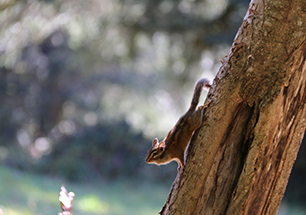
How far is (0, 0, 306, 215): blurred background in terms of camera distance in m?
3.34

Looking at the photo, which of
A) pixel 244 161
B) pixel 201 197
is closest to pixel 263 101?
pixel 244 161

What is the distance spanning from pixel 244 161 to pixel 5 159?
426 centimetres

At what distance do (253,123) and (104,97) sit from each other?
4.19 m

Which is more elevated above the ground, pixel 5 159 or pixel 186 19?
pixel 186 19

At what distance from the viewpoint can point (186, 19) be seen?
3.45m

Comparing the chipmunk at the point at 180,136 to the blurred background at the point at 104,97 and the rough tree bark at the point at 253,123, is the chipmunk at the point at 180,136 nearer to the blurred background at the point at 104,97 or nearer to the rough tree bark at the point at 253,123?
the rough tree bark at the point at 253,123

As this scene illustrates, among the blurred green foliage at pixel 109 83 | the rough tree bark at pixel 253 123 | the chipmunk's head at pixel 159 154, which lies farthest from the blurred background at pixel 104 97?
the rough tree bark at pixel 253 123

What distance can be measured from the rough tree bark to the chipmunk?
84 mm

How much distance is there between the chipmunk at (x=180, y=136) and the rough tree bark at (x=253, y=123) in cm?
8

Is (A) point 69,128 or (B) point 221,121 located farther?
(A) point 69,128

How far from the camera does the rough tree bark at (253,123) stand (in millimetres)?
1041

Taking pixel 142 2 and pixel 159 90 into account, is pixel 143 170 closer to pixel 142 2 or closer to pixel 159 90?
pixel 159 90

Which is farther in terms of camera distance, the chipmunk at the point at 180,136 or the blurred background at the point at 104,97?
the blurred background at the point at 104,97

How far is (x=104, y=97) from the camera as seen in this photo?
5074 millimetres
